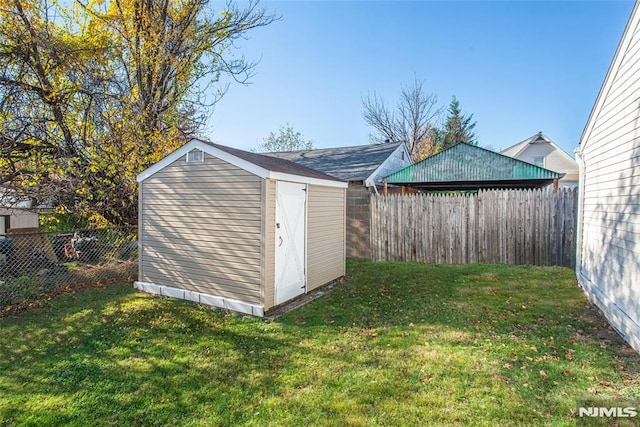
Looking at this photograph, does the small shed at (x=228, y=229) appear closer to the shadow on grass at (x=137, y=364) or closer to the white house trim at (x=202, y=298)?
the white house trim at (x=202, y=298)

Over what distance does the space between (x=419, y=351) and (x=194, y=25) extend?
9.82 meters

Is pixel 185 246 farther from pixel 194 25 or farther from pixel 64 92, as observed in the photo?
pixel 194 25

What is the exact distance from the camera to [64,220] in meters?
9.94

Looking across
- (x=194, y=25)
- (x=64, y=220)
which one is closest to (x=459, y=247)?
(x=194, y=25)

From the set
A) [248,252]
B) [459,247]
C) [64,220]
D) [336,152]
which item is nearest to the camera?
[248,252]

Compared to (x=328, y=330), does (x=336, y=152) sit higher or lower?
higher

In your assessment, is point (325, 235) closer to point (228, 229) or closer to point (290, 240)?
point (290, 240)

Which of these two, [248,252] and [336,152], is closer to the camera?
[248,252]

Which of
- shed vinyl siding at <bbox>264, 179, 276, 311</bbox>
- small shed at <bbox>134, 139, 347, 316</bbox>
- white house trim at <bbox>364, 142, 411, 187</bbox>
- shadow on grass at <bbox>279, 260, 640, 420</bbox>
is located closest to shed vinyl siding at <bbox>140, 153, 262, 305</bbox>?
small shed at <bbox>134, 139, 347, 316</bbox>

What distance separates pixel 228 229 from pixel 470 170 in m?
7.47

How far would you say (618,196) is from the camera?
4402 millimetres

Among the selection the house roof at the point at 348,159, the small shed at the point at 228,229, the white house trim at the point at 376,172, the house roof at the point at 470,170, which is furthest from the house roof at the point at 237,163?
the house roof at the point at 470,170

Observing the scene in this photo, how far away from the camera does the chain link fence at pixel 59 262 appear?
215 inches

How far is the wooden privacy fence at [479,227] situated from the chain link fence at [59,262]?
6345mm
